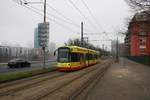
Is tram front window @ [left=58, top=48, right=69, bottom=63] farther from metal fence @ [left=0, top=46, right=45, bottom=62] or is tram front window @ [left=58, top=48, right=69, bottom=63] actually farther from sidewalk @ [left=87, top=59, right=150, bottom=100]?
metal fence @ [left=0, top=46, right=45, bottom=62]

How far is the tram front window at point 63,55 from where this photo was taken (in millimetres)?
32384

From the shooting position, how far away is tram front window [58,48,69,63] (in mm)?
32384

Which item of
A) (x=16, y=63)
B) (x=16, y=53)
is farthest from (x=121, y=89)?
(x=16, y=53)

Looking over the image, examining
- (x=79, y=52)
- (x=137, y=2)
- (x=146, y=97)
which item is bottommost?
(x=146, y=97)

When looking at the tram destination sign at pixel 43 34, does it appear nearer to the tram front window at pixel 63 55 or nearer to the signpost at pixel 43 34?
the signpost at pixel 43 34

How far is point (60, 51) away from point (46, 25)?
3.29m

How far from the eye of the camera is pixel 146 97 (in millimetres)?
13586

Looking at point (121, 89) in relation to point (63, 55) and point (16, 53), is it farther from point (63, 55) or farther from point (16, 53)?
point (16, 53)

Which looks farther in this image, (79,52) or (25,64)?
(25,64)

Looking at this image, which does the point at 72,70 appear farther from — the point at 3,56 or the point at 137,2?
the point at 3,56

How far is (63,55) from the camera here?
3259 centimetres

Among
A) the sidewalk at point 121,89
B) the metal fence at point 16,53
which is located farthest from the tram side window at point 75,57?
the metal fence at point 16,53

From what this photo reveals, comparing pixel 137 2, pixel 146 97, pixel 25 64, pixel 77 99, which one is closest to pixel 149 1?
pixel 137 2

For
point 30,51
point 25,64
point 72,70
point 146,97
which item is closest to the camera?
point 146,97
